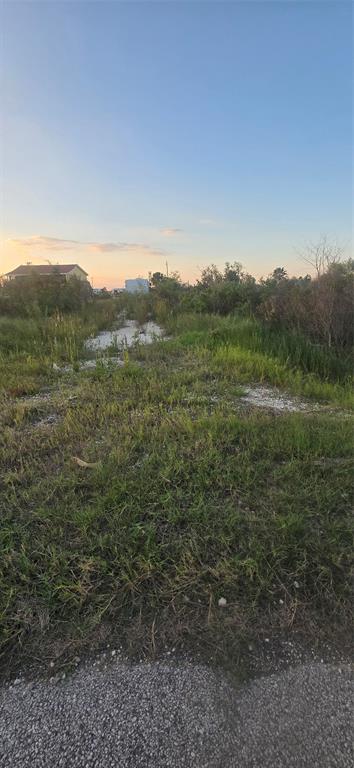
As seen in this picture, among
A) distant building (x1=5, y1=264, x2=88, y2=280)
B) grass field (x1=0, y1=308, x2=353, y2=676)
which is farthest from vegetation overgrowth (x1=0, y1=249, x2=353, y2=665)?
distant building (x1=5, y1=264, x2=88, y2=280)

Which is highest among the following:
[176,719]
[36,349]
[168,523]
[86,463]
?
[36,349]

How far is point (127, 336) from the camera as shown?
23.4 feet

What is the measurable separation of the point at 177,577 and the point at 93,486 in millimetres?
784

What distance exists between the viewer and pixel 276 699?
1.03 meters

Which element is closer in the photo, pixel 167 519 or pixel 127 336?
pixel 167 519

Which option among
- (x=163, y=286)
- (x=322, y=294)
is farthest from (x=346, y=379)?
(x=163, y=286)

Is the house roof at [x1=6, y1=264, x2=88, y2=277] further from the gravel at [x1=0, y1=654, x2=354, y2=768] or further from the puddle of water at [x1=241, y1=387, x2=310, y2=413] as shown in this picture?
the gravel at [x1=0, y1=654, x2=354, y2=768]

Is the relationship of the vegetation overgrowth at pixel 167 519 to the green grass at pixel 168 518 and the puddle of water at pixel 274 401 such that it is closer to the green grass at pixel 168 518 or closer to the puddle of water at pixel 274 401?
the green grass at pixel 168 518

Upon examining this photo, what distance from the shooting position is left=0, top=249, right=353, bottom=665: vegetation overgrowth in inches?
50.0

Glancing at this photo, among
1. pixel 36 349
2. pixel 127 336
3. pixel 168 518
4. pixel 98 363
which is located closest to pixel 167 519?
pixel 168 518

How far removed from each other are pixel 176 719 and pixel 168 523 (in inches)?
30.0

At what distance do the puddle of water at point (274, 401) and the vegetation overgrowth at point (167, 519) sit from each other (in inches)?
6.8

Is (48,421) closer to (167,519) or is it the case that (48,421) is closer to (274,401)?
(167,519)

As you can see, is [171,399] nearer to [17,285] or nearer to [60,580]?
[60,580]
